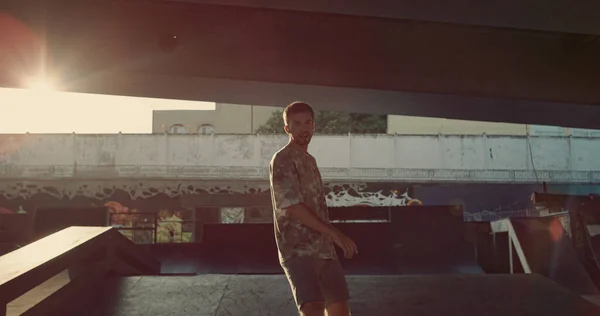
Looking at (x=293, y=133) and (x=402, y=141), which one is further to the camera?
(x=402, y=141)

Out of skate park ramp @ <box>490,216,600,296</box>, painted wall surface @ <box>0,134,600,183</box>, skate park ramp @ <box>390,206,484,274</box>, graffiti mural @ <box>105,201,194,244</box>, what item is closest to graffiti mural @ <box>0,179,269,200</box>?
painted wall surface @ <box>0,134,600,183</box>

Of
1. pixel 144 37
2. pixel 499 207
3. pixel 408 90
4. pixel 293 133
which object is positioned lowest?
pixel 499 207

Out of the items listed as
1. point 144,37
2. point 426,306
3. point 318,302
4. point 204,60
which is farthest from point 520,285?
point 144,37

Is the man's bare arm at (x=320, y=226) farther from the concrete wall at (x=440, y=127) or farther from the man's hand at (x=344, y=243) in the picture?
the concrete wall at (x=440, y=127)

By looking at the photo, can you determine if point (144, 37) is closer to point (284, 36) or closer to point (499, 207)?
point (284, 36)

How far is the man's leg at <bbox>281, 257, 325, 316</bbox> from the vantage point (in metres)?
3.26

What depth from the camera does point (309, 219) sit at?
331 centimetres

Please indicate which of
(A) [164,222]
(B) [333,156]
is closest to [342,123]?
(B) [333,156]

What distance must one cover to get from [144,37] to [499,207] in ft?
67.6

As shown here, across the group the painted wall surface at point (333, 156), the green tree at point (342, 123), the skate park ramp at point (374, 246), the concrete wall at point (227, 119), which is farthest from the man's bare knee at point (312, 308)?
the concrete wall at point (227, 119)

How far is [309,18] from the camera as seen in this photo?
907 centimetres

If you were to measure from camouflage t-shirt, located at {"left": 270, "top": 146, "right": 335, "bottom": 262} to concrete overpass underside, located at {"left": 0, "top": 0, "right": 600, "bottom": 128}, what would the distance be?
589 cm

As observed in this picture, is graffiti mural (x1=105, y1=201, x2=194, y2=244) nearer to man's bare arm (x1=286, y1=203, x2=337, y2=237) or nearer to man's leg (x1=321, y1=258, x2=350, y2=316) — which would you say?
man's leg (x1=321, y1=258, x2=350, y2=316)

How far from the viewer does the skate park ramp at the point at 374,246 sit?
34.6 ft
